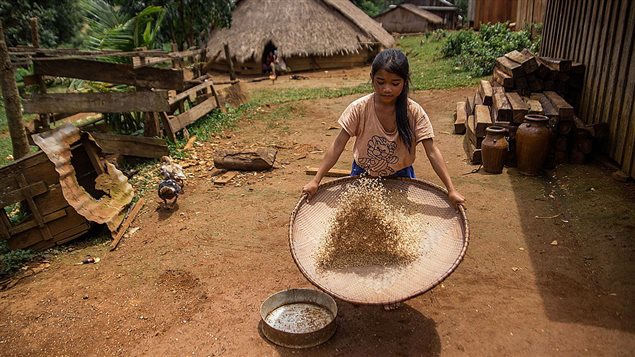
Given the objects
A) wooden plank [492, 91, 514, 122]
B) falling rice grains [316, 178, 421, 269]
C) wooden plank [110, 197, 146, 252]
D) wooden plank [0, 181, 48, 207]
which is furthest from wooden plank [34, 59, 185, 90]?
falling rice grains [316, 178, 421, 269]

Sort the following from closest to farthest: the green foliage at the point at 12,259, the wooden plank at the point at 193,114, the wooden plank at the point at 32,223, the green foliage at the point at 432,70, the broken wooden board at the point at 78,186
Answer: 1. the green foliage at the point at 12,259
2. the wooden plank at the point at 32,223
3. the broken wooden board at the point at 78,186
4. the wooden plank at the point at 193,114
5. the green foliage at the point at 432,70

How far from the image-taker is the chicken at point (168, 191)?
5117 millimetres

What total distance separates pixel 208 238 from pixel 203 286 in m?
0.88

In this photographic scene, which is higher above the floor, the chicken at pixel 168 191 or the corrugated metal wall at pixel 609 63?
the corrugated metal wall at pixel 609 63

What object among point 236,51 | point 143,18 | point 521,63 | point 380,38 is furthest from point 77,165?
point 380,38

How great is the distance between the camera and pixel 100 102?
21.6 ft

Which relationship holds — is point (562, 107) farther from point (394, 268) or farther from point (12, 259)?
point (12, 259)

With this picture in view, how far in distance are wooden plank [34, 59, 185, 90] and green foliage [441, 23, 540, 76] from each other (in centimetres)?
810

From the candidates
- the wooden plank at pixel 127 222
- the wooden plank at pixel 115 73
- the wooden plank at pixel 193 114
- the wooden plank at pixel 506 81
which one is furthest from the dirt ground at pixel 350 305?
the wooden plank at pixel 193 114

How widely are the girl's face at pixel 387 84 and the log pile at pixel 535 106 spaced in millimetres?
3552

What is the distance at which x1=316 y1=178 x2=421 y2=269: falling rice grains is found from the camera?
270 centimetres

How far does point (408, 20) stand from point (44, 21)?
23035 millimetres

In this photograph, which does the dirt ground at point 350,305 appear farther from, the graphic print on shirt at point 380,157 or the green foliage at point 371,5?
the green foliage at point 371,5

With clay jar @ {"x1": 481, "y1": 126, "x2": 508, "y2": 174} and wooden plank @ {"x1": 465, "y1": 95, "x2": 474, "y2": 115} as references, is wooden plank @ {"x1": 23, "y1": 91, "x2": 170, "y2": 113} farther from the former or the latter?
wooden plank @ {"x1": 465, "y1": 95, "x2": 474, "y2": 115}
